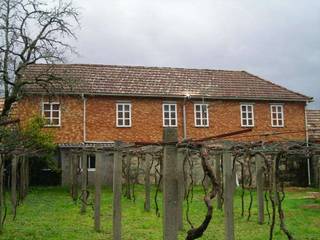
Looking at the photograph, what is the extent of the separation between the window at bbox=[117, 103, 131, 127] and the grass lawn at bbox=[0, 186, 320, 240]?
31.8 ft

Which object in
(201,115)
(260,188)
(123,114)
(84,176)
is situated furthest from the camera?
(201,115)

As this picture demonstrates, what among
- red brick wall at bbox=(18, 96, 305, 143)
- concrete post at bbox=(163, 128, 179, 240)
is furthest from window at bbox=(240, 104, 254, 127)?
concrete post at bbox=(163, 128, 179, 240)

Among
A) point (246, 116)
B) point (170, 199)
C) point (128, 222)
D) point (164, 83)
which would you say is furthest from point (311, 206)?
point (170, 199)

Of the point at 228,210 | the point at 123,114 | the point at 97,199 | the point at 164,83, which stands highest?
the point at 164,83

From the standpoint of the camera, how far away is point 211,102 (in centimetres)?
3412

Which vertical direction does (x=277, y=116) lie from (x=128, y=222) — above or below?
above

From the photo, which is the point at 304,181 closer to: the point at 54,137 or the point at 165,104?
the point at 165,104

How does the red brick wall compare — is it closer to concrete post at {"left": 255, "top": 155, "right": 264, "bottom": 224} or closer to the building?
the building

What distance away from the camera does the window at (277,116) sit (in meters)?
35.3

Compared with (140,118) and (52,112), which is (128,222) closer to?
(52,112)

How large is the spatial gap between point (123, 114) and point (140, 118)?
1081mm

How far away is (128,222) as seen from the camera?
1628cm

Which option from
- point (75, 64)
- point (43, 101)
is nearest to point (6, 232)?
point (43, 101)

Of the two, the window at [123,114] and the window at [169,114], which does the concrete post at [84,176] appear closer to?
the window at [123,114]
